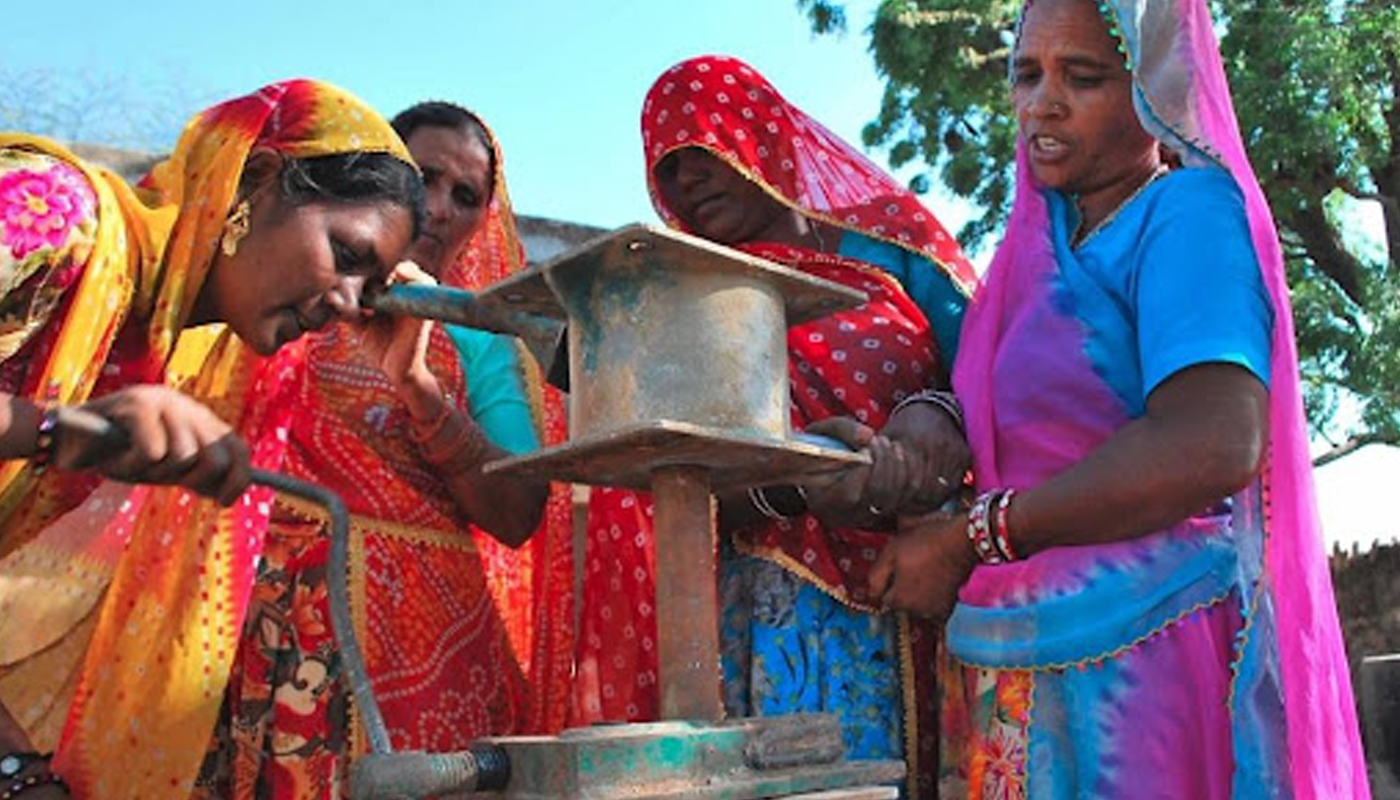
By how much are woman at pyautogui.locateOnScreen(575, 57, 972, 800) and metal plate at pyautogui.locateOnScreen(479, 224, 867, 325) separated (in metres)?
0.40

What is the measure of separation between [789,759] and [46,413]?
95 cm

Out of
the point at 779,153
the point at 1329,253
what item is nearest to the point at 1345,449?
the point at 1329,253

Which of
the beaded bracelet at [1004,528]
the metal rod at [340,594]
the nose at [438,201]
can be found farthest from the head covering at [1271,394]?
the nose at [438,201]

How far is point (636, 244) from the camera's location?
1588 mm

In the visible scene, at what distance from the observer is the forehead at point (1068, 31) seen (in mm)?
2201

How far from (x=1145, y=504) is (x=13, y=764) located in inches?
63.7

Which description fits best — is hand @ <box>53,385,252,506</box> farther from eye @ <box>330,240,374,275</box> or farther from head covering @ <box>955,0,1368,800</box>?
head covering @ <box>955,0,1368,800</box>

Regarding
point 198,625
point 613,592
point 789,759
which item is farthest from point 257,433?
point 789,759

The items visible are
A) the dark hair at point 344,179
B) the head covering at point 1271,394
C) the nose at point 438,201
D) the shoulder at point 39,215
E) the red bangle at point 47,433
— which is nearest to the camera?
the red bangle at point 47,433

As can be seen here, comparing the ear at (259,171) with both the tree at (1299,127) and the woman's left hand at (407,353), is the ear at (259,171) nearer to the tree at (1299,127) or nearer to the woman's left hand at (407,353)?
the woman's left hand at (407,353)

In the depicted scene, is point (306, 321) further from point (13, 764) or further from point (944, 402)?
point (944, 402)

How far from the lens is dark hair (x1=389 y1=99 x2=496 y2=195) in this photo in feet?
10.2

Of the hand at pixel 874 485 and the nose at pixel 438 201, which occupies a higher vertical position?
the nose at pixel 438 201

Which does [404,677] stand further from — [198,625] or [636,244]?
[636,244]
